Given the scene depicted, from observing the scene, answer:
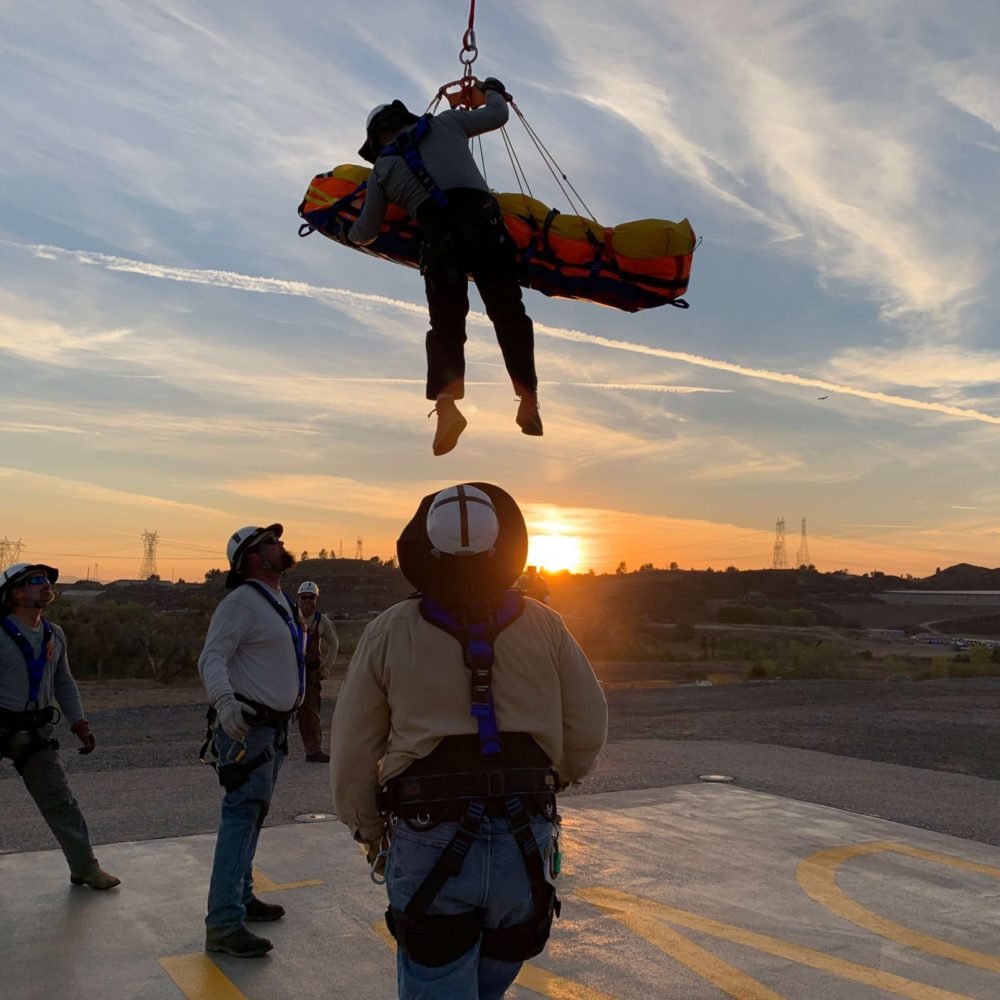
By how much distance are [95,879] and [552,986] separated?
3209 millimetres

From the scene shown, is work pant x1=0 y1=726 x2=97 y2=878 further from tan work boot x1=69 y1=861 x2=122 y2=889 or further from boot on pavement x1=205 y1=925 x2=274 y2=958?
boot on pavement x1=205 y1=925 x2=274 y2=958

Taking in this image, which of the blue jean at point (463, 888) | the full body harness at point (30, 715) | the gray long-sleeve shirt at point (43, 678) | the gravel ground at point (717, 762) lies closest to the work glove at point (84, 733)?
the gray long-sleeve shirt at point (43, 678)

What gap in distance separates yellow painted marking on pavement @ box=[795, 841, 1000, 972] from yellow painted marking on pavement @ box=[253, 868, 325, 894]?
10.9ft

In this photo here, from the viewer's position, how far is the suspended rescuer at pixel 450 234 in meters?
4.00

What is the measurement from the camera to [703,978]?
4836 mm

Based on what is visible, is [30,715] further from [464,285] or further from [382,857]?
[464,285]

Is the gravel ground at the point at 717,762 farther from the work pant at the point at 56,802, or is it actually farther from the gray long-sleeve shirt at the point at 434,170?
the gray long-sleeve shirt at the point at 434,170

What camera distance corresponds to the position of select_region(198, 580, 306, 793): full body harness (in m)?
5.23

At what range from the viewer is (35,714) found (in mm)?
6266

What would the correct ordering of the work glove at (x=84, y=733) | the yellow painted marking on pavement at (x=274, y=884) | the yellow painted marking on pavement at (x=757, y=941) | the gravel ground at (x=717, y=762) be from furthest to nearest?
the gravel ground at (x=717, y=762)
the work glove at (x=84, y=733)
the yellow painted marking on pavement at (x=274, y=884)
the yellow painted marking on pavement at (x=757, y=941)

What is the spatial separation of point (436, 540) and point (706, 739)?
1191cm

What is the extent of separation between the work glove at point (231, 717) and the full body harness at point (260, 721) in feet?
0.46

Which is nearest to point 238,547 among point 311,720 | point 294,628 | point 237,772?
point 294,628

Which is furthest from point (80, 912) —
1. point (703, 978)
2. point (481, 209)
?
point (481, 209)
